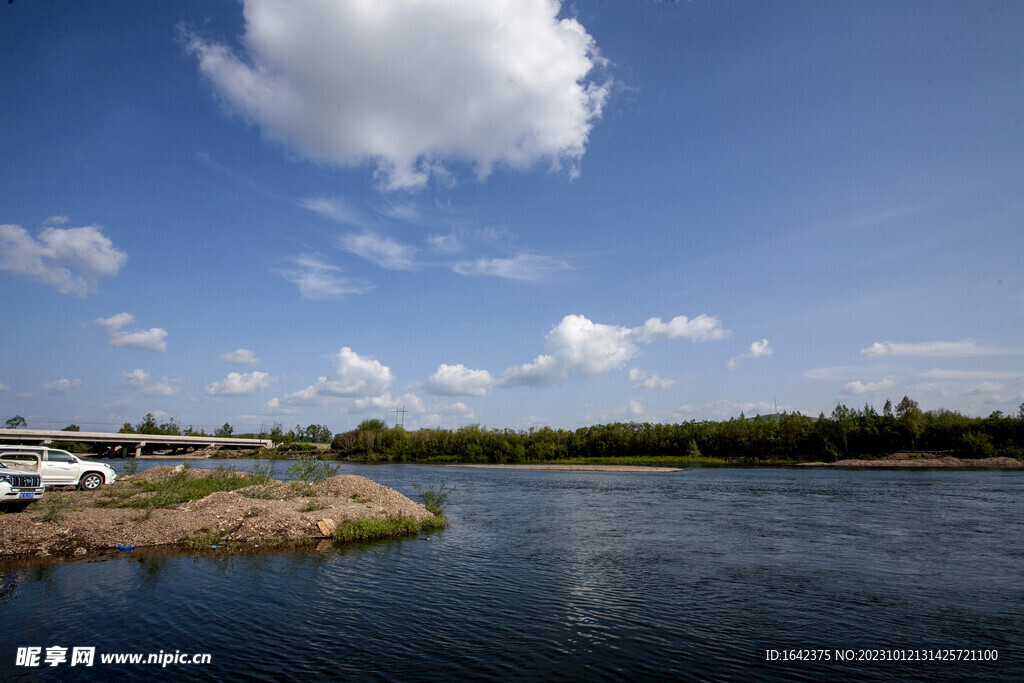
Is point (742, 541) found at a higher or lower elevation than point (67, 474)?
lower

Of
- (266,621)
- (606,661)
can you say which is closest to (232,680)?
(266,621)

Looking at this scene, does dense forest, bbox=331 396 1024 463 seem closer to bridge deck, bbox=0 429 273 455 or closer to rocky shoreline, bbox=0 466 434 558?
bridge deck, bbox=0 429 273 455

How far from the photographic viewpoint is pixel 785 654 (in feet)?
42.7

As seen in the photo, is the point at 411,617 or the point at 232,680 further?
the point at 411,617

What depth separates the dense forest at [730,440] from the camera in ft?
388

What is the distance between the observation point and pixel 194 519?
2453 cm

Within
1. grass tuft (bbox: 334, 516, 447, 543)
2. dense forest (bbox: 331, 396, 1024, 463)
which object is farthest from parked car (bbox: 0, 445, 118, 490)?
dense forest (bbox: 331, 396, 1024, 463)

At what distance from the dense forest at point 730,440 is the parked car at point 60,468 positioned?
126026mm

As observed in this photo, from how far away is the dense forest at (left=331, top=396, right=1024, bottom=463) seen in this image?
4660 inches

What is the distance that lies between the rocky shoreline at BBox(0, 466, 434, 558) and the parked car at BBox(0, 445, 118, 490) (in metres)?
2.41

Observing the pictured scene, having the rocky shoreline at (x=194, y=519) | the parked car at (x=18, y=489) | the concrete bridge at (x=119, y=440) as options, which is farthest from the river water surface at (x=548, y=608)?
the concrete bridge at (x=119, y=440)

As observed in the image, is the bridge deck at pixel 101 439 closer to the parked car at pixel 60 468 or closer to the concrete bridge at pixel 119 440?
the concrete bridge at pixel 119 440

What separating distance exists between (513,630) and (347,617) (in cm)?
511

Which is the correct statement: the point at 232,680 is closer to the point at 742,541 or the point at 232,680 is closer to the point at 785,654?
the point at 785,654
